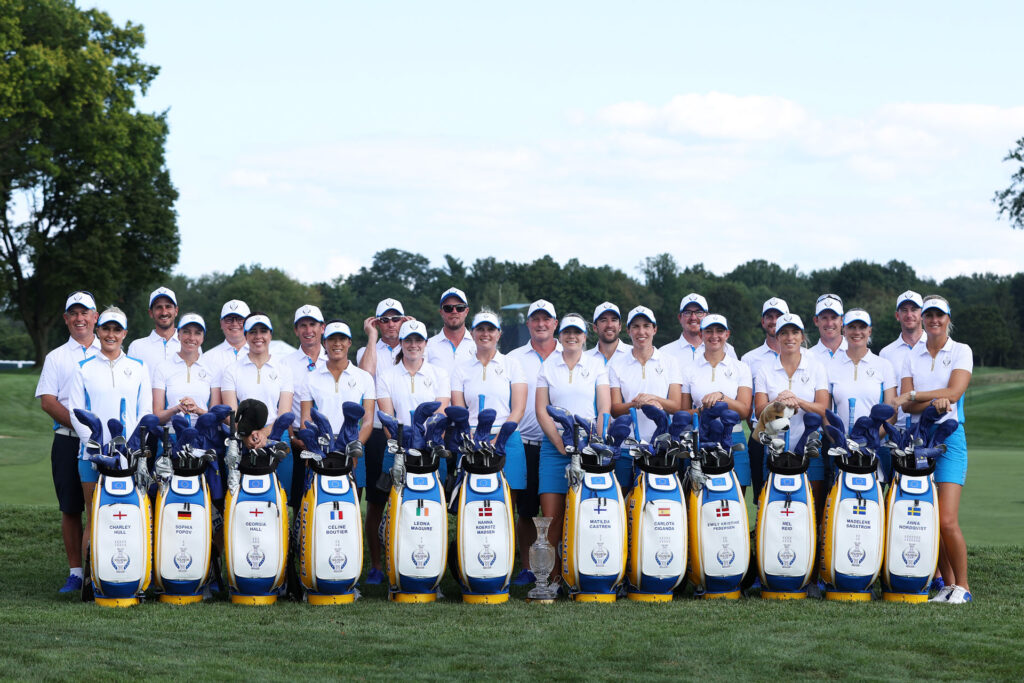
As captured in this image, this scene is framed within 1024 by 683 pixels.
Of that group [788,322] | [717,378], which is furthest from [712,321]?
[788,322]

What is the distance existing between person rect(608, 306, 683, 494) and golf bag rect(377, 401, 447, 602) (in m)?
1.22

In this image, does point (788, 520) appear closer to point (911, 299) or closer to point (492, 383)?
point (911, 299)

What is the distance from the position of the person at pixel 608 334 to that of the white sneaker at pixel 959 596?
243 centimetres

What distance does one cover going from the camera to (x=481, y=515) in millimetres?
6473

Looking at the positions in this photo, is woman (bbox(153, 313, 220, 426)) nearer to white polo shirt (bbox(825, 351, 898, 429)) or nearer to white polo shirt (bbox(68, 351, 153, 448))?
white polo shirt (bbox(68, 351, 153, 448))

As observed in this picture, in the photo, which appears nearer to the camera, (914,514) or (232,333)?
(914,514)

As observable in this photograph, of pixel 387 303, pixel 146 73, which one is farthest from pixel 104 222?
pixel 387 303

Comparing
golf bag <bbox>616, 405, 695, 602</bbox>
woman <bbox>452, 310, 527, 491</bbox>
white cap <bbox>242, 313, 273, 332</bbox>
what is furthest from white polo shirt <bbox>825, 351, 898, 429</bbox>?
white cap <bbox>242, 313, 273, 332</bbox>

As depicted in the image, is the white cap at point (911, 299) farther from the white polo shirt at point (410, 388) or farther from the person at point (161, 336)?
the person at point (161, 336)

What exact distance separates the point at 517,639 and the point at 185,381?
2877 mm

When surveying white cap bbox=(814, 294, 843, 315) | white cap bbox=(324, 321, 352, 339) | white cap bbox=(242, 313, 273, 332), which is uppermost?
white cap bbox=(814, 294, 843, 315)

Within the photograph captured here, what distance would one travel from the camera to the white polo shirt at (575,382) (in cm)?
688

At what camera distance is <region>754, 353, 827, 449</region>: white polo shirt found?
6.87 meters

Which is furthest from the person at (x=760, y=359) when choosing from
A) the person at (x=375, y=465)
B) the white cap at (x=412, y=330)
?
the person at (x=375, y=465)
